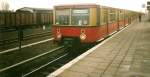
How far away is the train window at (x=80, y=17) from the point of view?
12.4 m

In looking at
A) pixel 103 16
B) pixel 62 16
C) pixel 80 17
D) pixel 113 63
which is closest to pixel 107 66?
pixel 113 63

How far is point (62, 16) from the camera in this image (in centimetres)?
1298

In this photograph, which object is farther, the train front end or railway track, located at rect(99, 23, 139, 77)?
the train front end

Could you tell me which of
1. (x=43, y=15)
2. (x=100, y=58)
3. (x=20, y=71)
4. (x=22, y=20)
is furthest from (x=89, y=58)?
(x=43, y=15)

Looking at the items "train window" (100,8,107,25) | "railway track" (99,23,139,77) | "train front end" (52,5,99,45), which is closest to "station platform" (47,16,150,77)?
"railway track" (99,23,139,77)

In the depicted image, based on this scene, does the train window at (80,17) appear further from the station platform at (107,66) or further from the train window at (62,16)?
the station platform at (107,66)

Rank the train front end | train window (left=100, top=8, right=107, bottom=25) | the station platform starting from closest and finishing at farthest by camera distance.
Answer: the station platform
the train front end
train window (left=100, top=8, right=107, bottom=25)

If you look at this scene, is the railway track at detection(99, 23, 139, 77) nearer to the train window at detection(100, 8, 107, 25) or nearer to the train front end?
the train front end

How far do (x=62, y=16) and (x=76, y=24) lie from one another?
2.96 feet

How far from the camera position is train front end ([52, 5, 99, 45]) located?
12.4 m

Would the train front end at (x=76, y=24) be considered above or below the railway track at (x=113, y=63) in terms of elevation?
above

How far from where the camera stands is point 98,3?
12.7 m

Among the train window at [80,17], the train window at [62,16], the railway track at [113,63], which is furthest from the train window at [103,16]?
the railway track at [113,63]

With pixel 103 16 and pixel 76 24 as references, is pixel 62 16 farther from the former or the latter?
pixel 103 16
